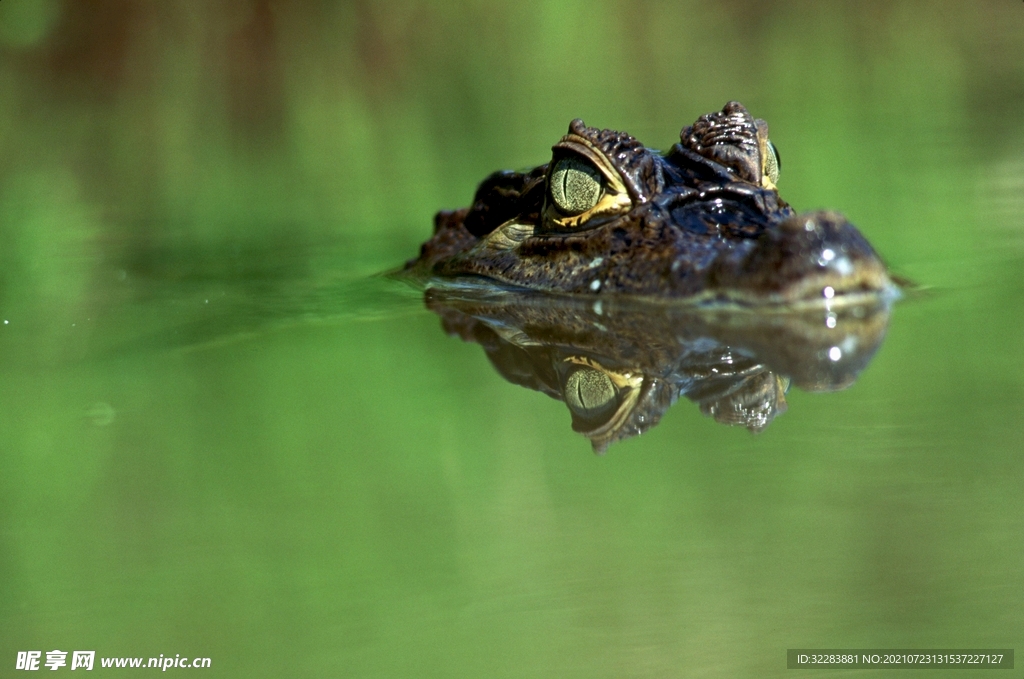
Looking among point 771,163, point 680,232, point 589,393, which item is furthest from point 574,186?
point 589,393

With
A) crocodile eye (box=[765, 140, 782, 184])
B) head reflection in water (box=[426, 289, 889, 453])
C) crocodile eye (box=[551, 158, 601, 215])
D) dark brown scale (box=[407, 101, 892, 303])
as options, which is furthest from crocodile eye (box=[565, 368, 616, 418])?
crocodile eye (box=[765, 140, 782, 184])

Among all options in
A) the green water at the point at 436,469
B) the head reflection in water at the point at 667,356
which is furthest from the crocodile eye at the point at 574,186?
the green water at the point at 436,469

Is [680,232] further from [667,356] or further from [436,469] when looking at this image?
[436,469]

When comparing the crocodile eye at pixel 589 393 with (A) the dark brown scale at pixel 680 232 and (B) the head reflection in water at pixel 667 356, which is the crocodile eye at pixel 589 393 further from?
(A) the dark brown scale at pixel 680 232

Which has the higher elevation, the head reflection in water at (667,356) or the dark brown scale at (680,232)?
the dark brown scale at (680,232)

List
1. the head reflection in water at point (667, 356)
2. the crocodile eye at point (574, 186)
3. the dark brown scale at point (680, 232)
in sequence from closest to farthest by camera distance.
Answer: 1. the head reflection in water at point (667, 356)
2. the dark brown scale at point (680, 232)
3. the crocodile eye at point (574, 186)

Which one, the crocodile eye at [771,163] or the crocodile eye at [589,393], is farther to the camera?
the crocodile eye at [771,163]
